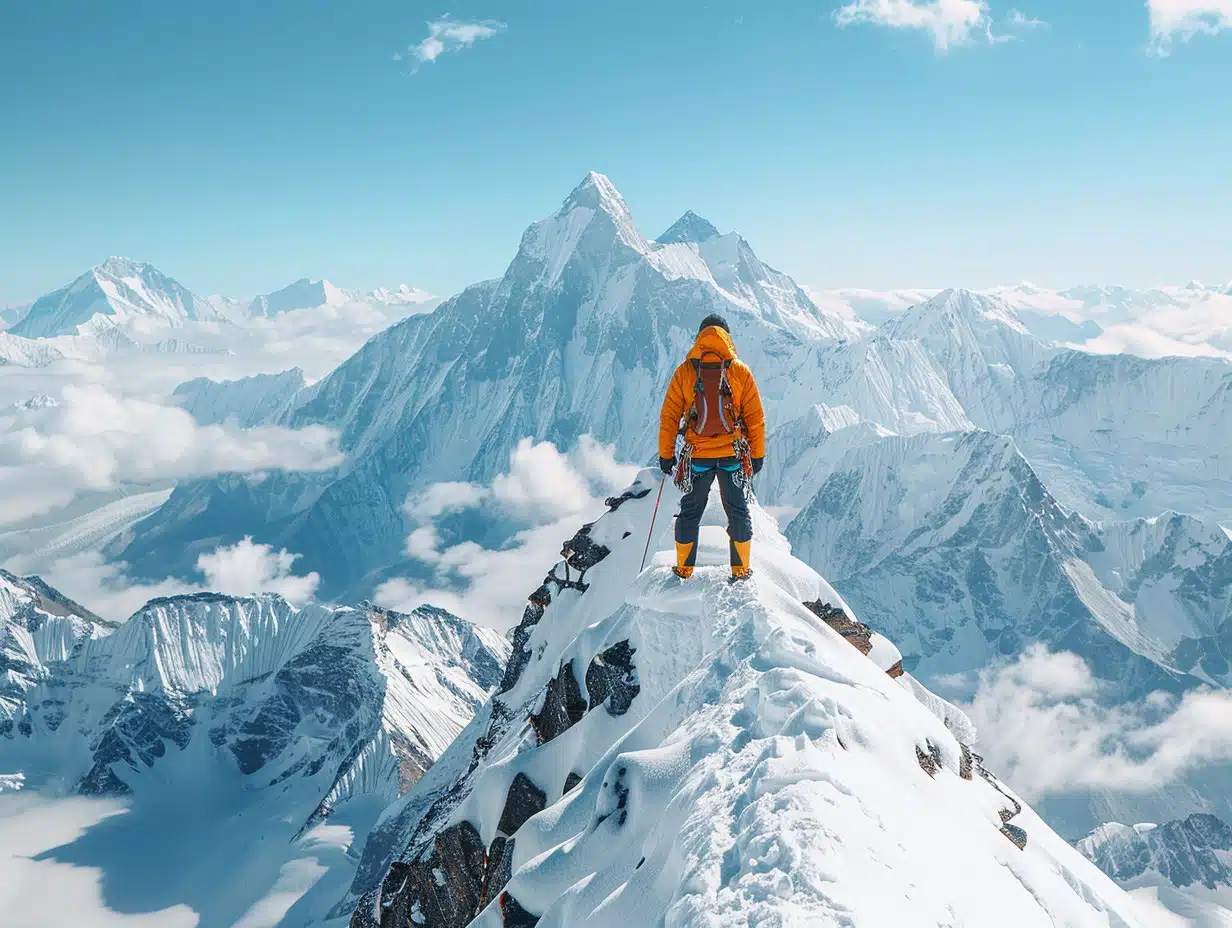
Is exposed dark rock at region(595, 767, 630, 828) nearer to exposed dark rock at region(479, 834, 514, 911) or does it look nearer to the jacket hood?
exposed dark rock at region(479, 834, 514, 911)

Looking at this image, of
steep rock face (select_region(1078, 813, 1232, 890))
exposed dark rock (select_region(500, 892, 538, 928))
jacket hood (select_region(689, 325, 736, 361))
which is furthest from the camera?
steep rock face (select_region(1078, 813, 1232, 890))

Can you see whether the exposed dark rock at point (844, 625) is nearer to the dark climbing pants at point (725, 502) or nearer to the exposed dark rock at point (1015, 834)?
the exposed dark rock at point (1015, 834)

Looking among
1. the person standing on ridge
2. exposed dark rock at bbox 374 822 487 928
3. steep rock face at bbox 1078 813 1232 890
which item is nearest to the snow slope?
steep rock face at bbox 1078 813 1232 890

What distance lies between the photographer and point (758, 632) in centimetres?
1334

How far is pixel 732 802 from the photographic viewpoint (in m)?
8.95

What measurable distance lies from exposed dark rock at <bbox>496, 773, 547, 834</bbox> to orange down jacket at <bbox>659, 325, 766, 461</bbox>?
382 inches

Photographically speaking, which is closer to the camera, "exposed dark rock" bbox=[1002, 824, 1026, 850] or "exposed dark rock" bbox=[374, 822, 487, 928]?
"exposed dark rock" bbox=[1002, 824, 1026, 850]

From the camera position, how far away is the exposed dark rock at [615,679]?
16938 millimetres

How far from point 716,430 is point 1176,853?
784 feet

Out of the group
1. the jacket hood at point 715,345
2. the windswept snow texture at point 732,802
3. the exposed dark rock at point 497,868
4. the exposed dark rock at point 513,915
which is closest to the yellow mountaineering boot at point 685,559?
the windswept snow texture at point 732,802

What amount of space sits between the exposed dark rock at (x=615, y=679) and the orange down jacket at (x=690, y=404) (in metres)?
5.26

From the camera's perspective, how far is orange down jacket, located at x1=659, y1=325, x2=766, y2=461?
15.5 metres

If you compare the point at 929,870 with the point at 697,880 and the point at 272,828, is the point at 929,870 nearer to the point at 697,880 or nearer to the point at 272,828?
the point at 697,880

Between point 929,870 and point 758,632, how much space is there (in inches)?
208
